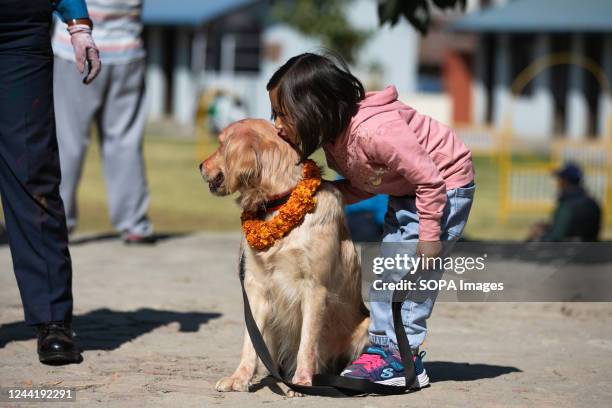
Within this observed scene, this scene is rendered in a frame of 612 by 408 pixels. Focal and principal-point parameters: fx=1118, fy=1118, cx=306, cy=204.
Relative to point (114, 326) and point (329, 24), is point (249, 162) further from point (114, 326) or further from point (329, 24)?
point (329, 24)

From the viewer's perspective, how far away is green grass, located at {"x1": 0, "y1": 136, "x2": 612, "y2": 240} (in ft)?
45.4

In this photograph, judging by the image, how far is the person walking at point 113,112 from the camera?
861 centimetres

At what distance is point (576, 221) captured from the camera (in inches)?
436

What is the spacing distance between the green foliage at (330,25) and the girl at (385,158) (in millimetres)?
28712

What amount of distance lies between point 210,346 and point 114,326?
694 mm

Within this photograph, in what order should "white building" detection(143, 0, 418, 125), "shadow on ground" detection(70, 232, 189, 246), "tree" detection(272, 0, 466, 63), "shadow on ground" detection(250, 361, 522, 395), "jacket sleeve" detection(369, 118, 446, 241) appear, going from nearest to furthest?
"jacket sleeve" detection(369, 118, 446, 241), "shadow on ground" detection(250, 361, 522, 395), "shadow on ground" detection(70, 232, 189, 246), "tree" detection(272, 0, 466, 63), "white building" detection(143, 0, 418, 125)

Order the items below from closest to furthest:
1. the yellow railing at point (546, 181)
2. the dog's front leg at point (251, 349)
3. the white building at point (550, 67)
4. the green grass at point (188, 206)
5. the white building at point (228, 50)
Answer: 1. the dog's front leg at point (251, 349)
2. the green grass at point (188, 206)
3. the yellow railing at point (546, 181)
4. the white building at point (550, 67)
5. the white building at point (228, 50)

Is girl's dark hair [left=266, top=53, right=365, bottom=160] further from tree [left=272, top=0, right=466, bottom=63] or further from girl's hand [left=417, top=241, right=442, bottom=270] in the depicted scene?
tree [left=272, top=0, right=466, bottom=63]

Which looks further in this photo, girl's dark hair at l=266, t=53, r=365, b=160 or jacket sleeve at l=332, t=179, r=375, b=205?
jacket sleeve at l=332, t=179, r=375, b=205

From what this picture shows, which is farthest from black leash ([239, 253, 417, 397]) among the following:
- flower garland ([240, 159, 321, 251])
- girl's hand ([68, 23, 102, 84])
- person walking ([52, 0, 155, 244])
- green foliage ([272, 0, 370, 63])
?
green foliage ([272, 0, 370, 63])

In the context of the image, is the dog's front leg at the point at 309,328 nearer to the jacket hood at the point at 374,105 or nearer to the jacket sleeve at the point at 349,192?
the jacket sleeve at the point at 349,192

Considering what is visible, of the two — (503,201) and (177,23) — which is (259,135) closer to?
(503,201)

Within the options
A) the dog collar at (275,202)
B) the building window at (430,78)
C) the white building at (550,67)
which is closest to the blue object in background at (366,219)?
the dog collar at (275,202)

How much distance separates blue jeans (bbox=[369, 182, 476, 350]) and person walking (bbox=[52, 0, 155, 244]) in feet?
14.2
